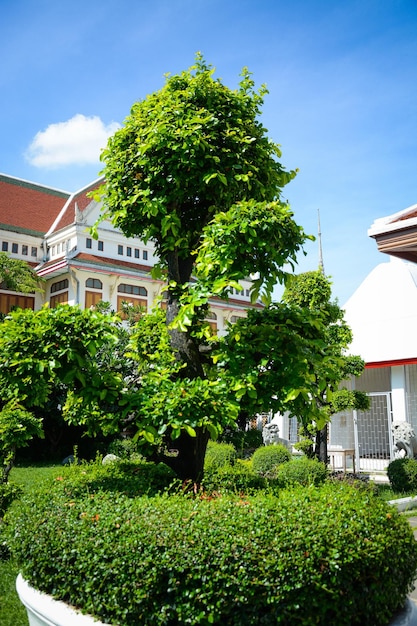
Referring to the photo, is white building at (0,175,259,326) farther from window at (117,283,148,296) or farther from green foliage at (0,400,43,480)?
green foliage at (0,400,43,480)

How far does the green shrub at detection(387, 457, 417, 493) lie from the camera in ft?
35.9

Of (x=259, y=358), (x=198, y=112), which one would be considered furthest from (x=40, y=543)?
(x=198, y=112)

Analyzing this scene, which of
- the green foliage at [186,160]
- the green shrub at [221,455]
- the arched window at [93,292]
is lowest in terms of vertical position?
the green shrub at [221,455]

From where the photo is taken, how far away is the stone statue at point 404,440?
1291 centimetres

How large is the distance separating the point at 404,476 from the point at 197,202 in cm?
770

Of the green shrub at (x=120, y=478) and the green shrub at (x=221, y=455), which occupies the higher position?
the green shrub at (x=120, y=478)

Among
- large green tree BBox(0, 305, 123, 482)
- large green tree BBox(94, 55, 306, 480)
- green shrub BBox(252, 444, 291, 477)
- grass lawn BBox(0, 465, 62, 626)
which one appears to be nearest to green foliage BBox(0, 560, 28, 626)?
grass lawn BBox(0, 465, 62, 626)

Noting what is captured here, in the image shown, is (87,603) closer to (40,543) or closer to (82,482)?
(40,543)

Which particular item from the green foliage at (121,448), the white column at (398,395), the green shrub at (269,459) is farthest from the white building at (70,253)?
the green shrub at (269,459)

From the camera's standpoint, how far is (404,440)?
12.9m

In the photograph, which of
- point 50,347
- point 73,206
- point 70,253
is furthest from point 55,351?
point 73,206

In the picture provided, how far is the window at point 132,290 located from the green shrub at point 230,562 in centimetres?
2247

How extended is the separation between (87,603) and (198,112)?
→ 400 centimetres

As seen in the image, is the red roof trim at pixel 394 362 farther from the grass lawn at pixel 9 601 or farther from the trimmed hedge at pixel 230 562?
the trimmed hedge at pixel 230 562
